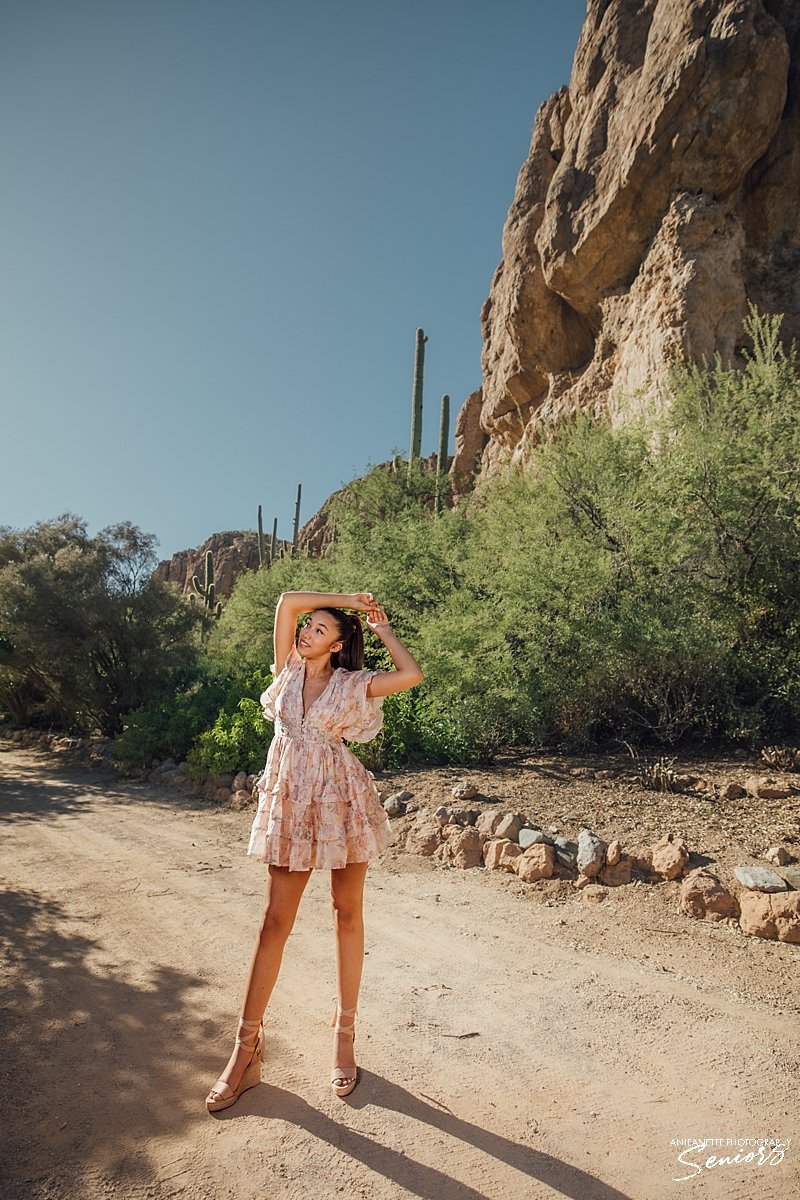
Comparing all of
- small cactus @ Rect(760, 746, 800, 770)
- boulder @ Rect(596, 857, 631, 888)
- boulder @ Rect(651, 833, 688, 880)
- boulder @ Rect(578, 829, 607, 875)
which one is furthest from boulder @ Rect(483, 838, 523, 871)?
small cactus @ Rect(760, 746, 800, 770)

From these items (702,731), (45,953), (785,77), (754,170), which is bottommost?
(45,953)

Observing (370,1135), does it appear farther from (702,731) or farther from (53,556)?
(53,556)

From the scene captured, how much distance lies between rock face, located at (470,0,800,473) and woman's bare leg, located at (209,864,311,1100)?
11.4 m

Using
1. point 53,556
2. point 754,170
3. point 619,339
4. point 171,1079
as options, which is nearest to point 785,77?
point 754,170

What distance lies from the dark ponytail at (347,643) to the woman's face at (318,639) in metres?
0.03

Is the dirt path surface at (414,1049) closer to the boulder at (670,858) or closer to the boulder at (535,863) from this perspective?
the boulder at (535,863)

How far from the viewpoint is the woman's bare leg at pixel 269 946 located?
7.97 feet

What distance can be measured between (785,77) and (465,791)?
1813cm

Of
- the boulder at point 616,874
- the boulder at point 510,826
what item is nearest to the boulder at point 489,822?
the boulder at point 510,826

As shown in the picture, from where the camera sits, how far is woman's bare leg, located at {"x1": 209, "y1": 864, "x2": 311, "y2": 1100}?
2430mm

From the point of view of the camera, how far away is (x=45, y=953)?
148 inches

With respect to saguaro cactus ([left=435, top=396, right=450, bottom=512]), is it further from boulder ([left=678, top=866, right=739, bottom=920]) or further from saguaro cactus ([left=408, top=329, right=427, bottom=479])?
boulder ([left=678, top=866, right=739, bottom=920])

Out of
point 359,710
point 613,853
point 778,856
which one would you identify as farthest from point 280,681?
point 778,856
